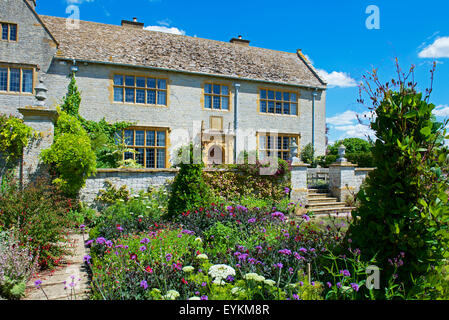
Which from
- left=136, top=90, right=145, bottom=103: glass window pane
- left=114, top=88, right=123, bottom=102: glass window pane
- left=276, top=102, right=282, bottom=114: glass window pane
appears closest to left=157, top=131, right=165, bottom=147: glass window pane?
left=136, top=90, right=145, bottom=103: glass window pane

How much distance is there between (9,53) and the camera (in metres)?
12.0

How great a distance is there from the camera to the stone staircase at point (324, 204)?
10133 mm

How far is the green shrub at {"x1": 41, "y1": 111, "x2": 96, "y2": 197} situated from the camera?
7.49 metres

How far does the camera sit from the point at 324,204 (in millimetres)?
10516

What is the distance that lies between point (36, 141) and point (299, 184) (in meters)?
8.63

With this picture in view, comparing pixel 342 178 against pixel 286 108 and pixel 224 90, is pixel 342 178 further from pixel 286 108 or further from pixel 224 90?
pixel 224 90

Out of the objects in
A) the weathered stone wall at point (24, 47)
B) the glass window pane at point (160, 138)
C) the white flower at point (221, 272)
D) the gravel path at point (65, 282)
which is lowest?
the gravel path at point (65, 282)

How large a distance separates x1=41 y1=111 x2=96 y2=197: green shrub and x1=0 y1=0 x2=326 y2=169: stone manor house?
4937mm

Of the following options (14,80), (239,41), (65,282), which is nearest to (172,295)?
(65,282)

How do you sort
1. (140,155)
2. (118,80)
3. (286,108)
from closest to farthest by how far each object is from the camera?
(118,80) → (140,155) → (286,108)

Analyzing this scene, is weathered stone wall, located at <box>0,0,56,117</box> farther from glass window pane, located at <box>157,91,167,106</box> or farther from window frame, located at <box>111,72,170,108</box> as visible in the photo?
glass window pane, located at <box>157,91,167,106</box>

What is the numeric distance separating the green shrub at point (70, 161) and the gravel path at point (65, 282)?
3.09m

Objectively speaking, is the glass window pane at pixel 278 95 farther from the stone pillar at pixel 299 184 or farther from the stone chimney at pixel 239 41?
the stone pillar at pixel 299 184

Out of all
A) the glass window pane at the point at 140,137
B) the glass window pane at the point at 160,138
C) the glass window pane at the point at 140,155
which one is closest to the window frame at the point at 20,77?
the glass window pane at the point at 140,137
